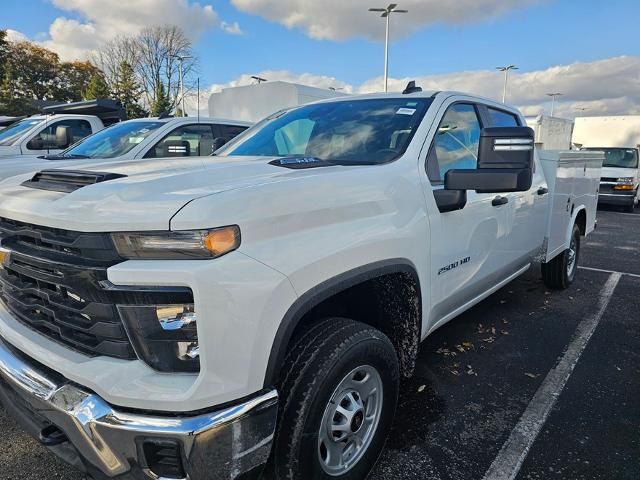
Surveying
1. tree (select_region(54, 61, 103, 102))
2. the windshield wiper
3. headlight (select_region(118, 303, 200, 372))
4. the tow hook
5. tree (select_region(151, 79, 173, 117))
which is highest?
tree (select_region(54, 61, 103, 102))

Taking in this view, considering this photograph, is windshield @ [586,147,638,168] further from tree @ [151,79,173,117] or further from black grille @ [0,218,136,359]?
tree @ [151,79,173,117]

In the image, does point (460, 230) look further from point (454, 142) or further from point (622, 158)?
point (622, 158)

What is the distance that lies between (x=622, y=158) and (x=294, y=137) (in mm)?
15118

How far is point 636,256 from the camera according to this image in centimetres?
742

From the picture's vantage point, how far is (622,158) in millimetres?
14555

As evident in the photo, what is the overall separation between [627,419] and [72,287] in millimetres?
3139

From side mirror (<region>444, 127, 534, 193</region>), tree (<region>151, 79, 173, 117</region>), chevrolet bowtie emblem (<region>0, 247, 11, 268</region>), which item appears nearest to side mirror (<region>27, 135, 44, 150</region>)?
chevrolet bowtie emblem (<region>0, 247, 11, 268</region>)

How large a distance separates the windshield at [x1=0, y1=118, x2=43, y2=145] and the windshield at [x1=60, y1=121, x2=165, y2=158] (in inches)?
79.0

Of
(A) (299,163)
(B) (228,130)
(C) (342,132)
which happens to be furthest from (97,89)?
(A) (299,163)

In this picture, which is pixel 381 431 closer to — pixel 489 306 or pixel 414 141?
pixel 414 141

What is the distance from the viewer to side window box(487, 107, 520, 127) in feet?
12.1

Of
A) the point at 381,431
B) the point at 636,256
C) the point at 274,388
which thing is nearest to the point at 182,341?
the point at 274,388

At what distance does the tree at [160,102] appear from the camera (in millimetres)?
44941

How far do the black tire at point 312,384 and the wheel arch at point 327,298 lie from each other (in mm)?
87
